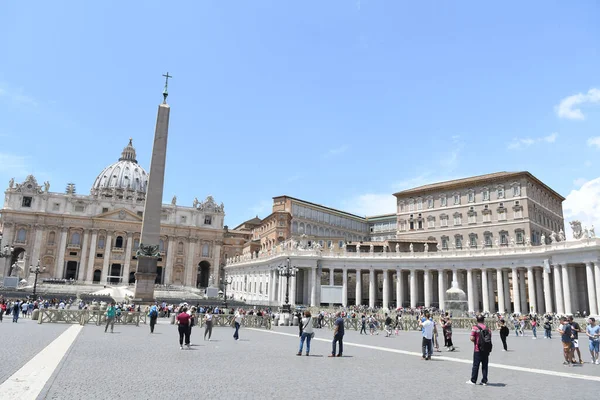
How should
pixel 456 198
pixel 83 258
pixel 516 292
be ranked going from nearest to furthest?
pixel 516 292 → pixel 456 198 → pixel 83 258

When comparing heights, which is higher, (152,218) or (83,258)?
(83,258)

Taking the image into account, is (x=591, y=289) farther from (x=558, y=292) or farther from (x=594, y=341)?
(x=594, y=341)

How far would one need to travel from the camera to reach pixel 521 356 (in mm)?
14984

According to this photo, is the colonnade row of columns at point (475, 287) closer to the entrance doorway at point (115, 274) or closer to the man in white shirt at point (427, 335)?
the man in white shirt at point (427, 335)

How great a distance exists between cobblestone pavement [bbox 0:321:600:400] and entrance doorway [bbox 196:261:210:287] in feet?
292

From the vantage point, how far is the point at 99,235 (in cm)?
9306

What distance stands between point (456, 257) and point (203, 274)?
68669 millimetres

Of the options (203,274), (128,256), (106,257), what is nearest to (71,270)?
(106,257)

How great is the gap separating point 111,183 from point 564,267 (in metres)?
116

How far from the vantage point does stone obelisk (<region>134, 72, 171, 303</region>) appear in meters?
30.7

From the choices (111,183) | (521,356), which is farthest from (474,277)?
(111,183)

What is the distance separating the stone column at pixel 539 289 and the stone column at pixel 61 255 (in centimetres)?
8350

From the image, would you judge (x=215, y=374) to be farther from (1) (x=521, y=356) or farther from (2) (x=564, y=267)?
(2) (x=564, y=267)

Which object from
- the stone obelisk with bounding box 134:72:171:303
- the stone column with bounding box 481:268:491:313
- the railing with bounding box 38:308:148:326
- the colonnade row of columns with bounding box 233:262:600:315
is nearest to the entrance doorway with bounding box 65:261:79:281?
the colonnade row of columns with bounding box 233:262:600:315
